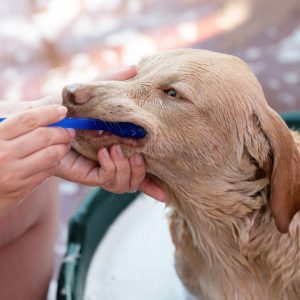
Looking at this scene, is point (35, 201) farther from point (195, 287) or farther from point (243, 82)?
point (243, 82)

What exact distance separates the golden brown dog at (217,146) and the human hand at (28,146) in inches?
3.5

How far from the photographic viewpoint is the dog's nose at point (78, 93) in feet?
4.17

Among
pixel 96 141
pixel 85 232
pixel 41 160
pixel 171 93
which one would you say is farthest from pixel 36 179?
pixel 85 232

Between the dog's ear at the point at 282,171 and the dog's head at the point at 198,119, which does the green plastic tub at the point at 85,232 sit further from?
the dog's ear at the point at 282,171

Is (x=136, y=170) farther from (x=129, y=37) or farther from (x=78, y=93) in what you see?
(x=129, y=37)

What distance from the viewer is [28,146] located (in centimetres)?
119

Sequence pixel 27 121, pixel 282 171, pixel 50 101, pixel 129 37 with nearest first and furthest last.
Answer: pixel 27 121
pixel 282 171
pixel 50 101
pixel 129 37

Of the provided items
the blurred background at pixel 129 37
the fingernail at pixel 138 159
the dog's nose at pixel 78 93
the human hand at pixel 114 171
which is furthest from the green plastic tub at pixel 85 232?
the blurred background at pixel 129 37

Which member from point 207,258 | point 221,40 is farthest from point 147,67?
point 221,40

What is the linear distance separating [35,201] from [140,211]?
1.61ft

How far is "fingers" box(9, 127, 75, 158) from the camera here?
119 centimetres

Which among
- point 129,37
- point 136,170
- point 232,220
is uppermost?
point 136,170

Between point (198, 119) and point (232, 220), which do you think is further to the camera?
point (232, 220)

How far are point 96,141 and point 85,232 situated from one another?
0.61 m
